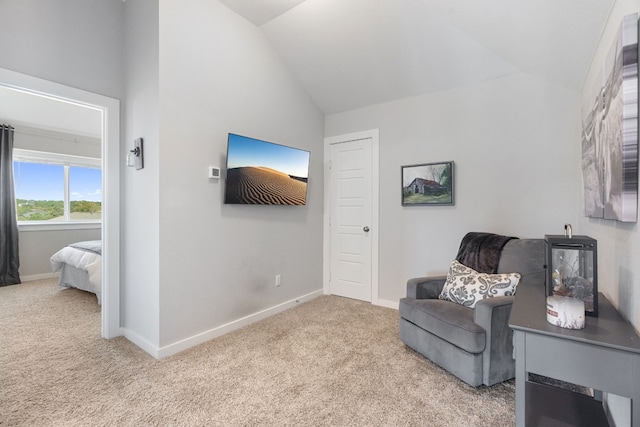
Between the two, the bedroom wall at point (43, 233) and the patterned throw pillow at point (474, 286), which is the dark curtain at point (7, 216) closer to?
the bedroom wall at point (43, 233)

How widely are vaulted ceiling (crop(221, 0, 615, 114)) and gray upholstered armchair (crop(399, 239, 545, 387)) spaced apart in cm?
144

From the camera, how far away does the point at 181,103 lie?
242 centimetres

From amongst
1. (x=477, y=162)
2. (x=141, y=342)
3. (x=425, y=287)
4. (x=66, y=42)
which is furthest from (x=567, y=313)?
(x=66, y=42)

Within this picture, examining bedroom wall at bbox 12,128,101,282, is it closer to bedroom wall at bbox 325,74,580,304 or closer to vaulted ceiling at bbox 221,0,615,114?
vaulted ceiling at bbox 221,0,615,114

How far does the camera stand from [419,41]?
9.07 feet

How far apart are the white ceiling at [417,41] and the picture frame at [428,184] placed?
0.83 m

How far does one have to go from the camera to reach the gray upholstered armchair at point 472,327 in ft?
6.11

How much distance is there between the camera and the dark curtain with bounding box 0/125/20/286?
4367 mm

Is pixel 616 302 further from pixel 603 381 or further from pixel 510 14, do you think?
pixel 510 14

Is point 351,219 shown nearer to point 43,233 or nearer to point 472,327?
point 472,327

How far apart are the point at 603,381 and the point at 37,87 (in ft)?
12.0

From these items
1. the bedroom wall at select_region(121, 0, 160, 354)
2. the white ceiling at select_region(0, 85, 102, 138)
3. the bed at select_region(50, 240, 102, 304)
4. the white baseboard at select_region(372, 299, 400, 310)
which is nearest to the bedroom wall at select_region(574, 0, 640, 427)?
the white baseboard at select_region(372, 299, 400, 310)

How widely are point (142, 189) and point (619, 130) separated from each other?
2.97m

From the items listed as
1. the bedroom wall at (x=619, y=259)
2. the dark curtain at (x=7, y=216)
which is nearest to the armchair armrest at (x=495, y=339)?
the bedroom wall at (x=619, y=259)
